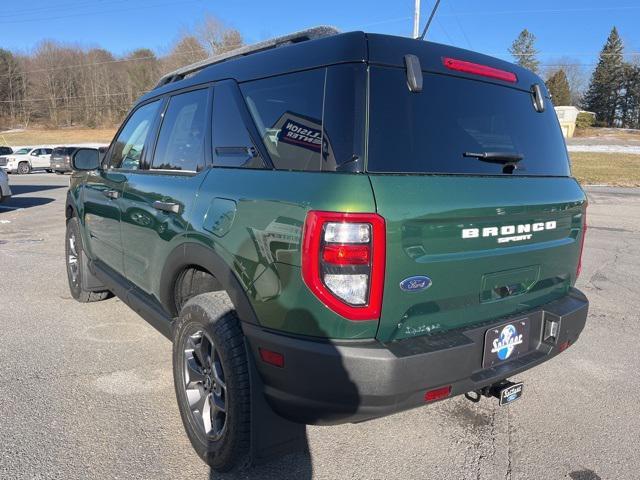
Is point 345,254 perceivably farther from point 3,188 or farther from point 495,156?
point 3,188

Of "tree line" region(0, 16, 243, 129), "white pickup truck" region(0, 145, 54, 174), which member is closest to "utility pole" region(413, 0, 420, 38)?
"white pickup truck" region(0, 145, 54, 174)

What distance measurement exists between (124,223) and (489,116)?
2.50 meters

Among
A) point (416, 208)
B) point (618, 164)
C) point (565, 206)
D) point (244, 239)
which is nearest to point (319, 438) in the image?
point (244, 239)

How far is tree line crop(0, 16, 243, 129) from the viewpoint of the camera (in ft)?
226

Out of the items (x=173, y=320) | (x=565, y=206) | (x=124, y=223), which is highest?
(x=565, y=206)

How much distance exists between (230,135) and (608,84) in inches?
3736

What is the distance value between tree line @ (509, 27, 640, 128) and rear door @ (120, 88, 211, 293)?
278 feet

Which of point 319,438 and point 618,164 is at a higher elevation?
point 618,164

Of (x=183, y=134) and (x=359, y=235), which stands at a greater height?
(x=183, y=134)

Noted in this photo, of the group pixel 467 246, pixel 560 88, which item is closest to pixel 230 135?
pixel 467 246

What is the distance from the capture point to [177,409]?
302 centimetres

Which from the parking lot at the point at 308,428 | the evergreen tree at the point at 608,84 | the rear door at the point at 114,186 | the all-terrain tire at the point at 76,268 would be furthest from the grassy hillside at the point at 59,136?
the evergreen tree at the point at 608,84

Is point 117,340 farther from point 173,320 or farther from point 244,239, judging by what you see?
point 244,239

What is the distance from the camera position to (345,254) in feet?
6.14
